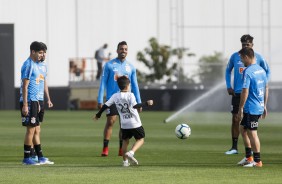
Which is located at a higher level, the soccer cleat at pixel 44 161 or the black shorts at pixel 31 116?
the black shorts at pixel 31 116

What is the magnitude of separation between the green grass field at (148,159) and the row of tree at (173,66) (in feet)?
67.9

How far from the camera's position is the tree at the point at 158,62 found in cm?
5519

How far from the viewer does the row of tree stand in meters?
52.8

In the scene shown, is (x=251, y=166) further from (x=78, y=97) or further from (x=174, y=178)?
(x=78, y=97)

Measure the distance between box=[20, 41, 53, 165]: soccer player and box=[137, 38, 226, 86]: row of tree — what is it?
33.1m

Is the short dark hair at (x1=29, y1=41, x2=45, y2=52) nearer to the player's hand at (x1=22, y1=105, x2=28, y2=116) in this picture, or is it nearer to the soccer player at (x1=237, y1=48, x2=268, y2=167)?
the player's hand at (x1=22, y1=105, x2=28, y2=116)

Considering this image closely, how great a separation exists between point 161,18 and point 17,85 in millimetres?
8470

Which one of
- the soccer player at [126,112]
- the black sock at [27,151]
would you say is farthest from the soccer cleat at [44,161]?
the soccer player at [126,112]

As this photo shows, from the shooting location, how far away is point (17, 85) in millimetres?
55500

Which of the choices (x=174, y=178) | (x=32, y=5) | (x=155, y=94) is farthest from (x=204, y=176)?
(x=32, y=5)

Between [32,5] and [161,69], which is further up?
[32,5]

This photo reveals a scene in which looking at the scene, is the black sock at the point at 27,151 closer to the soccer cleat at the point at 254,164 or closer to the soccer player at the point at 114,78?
the soccer player at the point at 114,78

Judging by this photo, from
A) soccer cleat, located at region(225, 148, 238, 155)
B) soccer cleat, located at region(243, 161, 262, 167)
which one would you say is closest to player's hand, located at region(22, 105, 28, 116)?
soccer cleat, located at region(243, 161, 262, 167)

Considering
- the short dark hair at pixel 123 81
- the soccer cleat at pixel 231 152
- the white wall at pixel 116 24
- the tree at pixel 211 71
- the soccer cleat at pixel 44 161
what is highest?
the white wall at pixel 116 24
